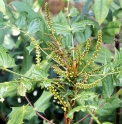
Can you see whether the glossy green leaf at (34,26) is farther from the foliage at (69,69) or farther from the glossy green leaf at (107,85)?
the glossy green leaf at (107,85)

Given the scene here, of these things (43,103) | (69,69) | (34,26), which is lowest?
(43,103)

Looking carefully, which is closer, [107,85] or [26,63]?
[107,85]

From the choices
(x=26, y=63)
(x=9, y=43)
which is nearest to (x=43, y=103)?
(x=26, y=63)

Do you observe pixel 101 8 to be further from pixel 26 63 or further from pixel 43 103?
pixel 26 63

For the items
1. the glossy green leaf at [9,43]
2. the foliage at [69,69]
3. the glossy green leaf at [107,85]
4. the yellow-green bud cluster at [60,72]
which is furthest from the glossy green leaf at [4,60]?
the glossy green leaf at [9,43]

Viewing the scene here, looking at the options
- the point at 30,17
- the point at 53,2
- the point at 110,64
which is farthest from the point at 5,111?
the point at 53,2

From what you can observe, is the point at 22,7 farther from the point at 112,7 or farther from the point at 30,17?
the point at 112,7
